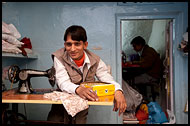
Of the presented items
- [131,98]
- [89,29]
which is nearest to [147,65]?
[131,98]

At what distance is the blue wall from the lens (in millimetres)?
3094

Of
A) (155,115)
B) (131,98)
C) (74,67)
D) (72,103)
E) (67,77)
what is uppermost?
(74,67)

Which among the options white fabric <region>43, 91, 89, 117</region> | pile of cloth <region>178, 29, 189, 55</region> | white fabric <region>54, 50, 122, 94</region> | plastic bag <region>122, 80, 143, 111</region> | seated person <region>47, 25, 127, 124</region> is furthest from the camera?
plastic bag <region>122, 80, 143, 111</region>

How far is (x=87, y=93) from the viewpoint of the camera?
1698 mm

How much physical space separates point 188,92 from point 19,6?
10.3 feet

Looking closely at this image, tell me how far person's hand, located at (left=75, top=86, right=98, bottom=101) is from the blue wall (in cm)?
149

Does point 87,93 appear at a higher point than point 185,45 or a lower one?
lower

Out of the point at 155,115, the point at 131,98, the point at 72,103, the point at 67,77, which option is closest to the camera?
the point at 72,103

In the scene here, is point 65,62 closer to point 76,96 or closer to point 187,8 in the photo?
point 76,96

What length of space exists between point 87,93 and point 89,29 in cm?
171

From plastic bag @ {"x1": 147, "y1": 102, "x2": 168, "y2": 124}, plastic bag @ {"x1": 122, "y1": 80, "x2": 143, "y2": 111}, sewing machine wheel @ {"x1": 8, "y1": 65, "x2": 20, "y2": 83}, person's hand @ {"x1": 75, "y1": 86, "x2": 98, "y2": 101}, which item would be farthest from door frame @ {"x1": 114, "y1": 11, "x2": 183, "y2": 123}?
sewing machine wheel @ {"x1": 8, "y1": 65, "x2": 20, "y2": 83}

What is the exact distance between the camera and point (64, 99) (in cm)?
167

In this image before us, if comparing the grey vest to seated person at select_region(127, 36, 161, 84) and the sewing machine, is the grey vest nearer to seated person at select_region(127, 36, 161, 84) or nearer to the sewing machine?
the sewing machine

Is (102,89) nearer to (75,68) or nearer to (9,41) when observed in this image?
(75,68)
